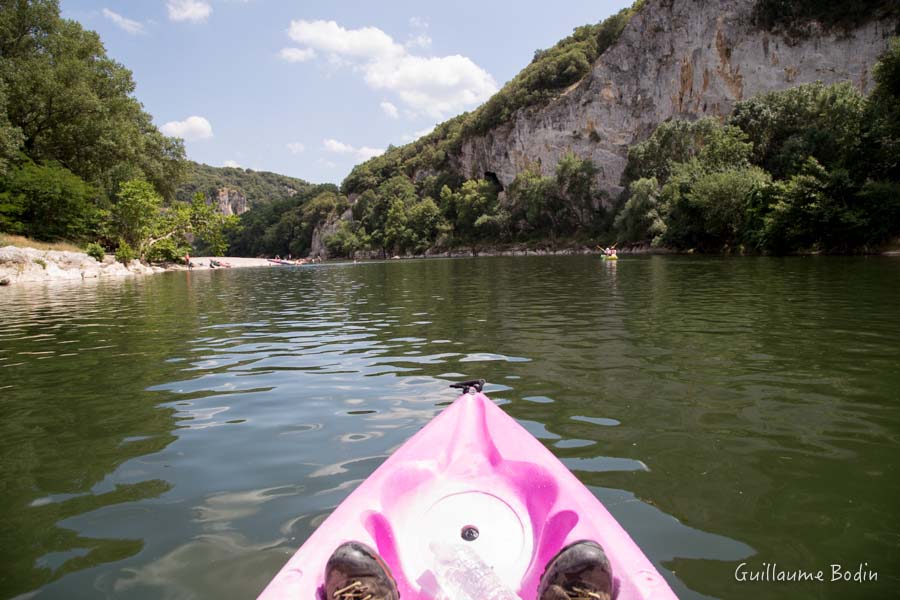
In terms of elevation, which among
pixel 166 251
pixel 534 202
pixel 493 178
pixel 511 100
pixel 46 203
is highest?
pixel 511 100

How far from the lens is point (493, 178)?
9644 cm

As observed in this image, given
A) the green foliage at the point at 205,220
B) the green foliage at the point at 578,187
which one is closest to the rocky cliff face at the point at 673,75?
the green foliage at the point at 578,187

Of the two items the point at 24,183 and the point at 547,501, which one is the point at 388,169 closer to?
the point at 24,183

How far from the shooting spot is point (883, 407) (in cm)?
511

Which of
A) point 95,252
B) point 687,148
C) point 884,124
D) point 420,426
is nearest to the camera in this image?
point 420,426

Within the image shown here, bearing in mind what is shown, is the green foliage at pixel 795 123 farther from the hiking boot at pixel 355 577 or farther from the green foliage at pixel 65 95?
the green foliage at pixel 65 95

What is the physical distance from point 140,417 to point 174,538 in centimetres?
298

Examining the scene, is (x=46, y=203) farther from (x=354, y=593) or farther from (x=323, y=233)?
(x=323, y=233)

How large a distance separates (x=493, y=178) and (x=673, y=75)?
126 feet

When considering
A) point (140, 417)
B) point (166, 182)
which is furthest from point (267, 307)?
point (166, 182)

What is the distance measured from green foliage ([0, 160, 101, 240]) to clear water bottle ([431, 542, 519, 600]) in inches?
1722

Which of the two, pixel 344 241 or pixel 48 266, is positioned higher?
pixel 344 241

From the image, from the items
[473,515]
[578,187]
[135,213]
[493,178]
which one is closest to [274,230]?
[493,178]

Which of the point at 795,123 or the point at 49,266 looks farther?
the point at 795,123
